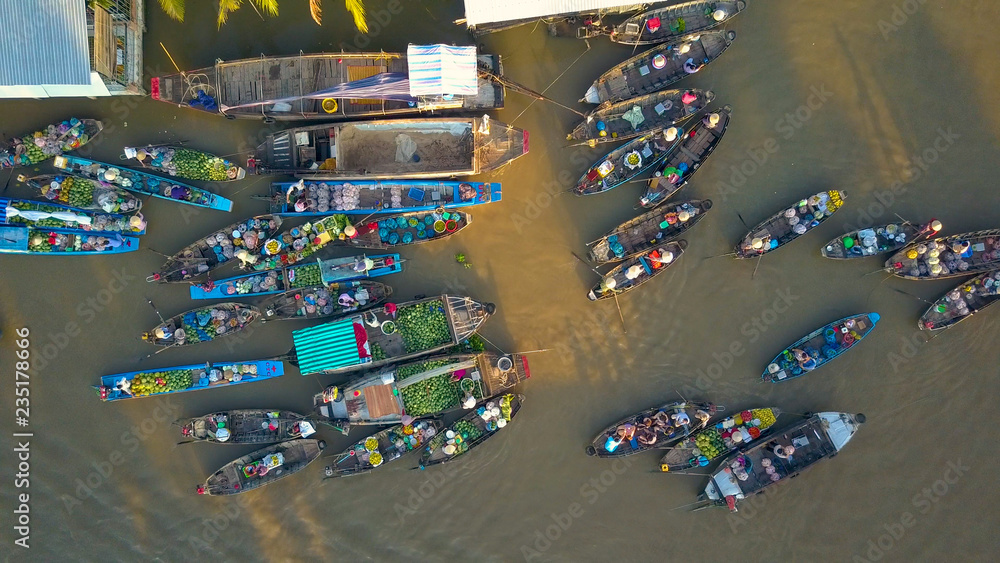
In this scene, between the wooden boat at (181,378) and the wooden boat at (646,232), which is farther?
the wooden boat at (646,232)

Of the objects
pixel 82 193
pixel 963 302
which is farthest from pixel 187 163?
pixel 963 302

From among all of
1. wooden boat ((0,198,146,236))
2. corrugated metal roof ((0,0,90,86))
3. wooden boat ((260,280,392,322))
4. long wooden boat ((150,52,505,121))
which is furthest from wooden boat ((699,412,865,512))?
corrugated metal roof ((0,0,90,86))

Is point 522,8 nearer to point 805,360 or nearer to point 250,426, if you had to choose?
point 805,360

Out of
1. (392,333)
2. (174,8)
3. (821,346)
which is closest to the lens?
(174,8)

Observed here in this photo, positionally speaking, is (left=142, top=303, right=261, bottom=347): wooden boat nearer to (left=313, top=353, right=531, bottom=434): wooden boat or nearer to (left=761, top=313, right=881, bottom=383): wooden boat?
(left=313, top=353, right=531, bottom=434): wooden boat

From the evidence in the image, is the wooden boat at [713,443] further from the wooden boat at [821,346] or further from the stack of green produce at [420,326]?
the stack of green produce at [420,326]

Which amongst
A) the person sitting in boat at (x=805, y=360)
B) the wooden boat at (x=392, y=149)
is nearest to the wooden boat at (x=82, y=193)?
the wooden boat at (x=392, y=149)

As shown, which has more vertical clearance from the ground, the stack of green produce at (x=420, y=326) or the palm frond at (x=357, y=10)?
the palm frond at (x=357, y=10)
